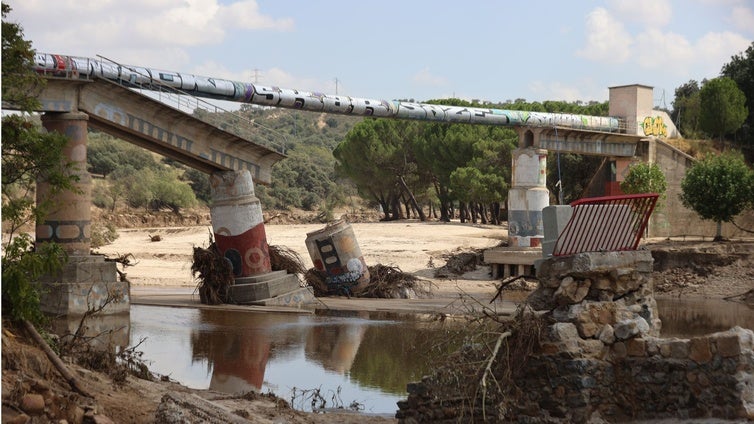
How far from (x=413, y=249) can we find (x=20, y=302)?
121ft

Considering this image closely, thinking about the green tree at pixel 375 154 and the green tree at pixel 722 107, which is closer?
the green tree at pixel 722 107

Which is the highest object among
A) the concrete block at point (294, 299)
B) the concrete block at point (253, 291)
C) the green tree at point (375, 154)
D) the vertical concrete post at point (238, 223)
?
the green tree at point (375, 154)

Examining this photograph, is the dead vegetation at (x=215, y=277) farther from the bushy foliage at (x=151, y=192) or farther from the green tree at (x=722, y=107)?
the bushy foliage at (x=151, y=192)

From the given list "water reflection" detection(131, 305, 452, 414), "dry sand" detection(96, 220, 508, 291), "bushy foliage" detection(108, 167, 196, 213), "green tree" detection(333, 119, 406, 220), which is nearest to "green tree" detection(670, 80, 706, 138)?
"dry sand" detection(96, 220, 508, 291)

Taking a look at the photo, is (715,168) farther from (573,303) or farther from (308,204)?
(308,204)

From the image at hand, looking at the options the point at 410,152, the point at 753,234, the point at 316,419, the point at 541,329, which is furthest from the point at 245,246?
the point at 410,152

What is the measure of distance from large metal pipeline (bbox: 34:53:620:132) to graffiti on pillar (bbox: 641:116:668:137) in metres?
1.76

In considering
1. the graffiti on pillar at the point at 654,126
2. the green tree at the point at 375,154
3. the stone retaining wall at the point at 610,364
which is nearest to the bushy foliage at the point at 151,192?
the green tree at the point at 375,154

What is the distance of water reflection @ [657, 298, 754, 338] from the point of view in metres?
25.2

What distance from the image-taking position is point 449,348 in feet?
42.8

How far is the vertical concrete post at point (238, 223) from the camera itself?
2861 centimetres

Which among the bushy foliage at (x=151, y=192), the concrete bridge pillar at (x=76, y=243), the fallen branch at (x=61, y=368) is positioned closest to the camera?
the fallen branch at (x=61, y=368)

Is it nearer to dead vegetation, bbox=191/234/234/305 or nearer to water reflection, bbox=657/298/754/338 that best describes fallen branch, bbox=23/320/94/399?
water reflection, bbox=657/298/754/338

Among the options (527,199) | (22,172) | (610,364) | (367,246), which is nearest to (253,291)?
(22,172)
